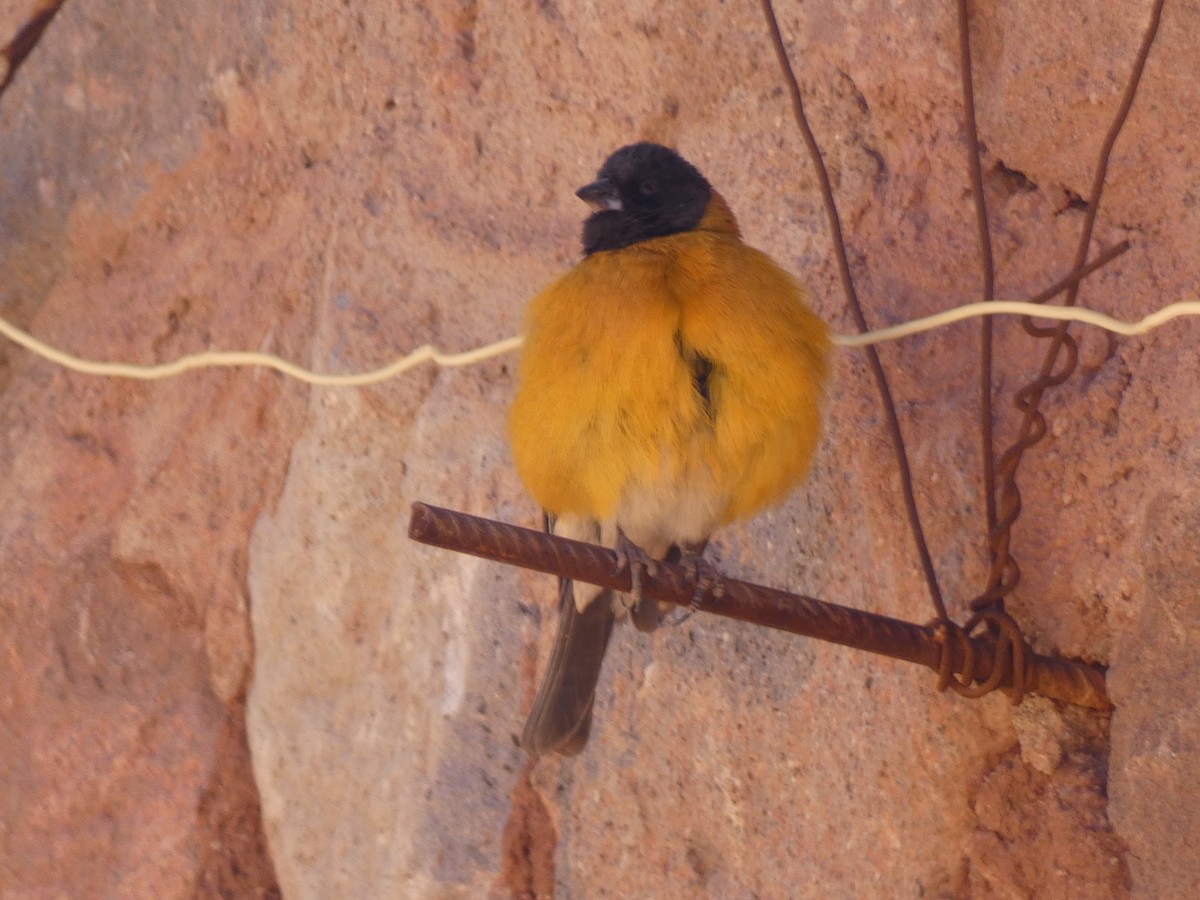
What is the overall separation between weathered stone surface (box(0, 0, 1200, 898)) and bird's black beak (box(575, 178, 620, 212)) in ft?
1.14

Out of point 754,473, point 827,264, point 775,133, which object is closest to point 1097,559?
point 754,473

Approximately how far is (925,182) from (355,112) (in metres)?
1.44

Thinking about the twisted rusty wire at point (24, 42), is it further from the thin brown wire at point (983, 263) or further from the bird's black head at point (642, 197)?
the thin brown wire at point (983, 263)

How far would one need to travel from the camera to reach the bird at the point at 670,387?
2.54 m

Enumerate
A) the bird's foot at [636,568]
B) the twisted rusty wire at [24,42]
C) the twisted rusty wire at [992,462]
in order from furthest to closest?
the twisted rusty wire at [24,42] → the twisted rusty wire at [992,462] → the bird's foot at [636,568]

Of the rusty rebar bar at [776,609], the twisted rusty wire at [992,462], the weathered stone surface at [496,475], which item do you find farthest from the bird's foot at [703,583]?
the twisted rusty wire at [992,462]

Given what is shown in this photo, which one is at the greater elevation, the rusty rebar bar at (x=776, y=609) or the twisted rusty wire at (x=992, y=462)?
the twisted rusty wire at (x=992, y=462)

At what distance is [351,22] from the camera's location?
144 inches

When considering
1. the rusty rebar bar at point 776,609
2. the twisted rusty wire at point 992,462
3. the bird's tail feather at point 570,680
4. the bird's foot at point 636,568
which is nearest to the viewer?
the rusty rebar bar at point 776,609

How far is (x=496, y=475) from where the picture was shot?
128 inches

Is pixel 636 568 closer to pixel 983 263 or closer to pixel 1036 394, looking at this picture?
A: pixel 1036 394

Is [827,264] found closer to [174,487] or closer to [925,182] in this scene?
[925,182]

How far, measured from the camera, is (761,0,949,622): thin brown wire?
98.6 inches

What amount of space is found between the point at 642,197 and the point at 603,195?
8 centimetres
